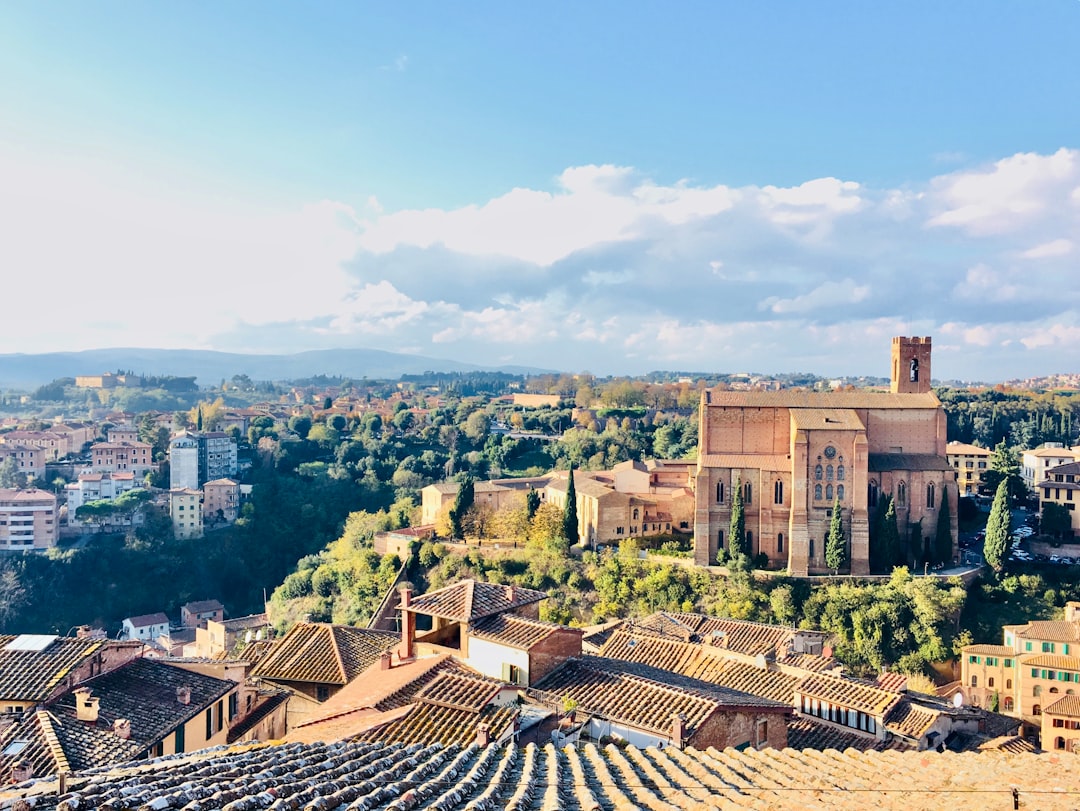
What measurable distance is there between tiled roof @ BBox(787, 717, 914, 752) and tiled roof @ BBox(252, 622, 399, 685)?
6.69 m

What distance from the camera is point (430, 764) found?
→ 6.46 meters

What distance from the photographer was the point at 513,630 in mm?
13219

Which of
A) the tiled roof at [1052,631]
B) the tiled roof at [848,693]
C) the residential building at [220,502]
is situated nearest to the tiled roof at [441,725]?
the tiled roof at [848,693]

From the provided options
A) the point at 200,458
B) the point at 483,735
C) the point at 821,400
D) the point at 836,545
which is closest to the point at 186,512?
the point at 200,458

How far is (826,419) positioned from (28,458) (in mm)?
53918

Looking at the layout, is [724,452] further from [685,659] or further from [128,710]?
[128,710]

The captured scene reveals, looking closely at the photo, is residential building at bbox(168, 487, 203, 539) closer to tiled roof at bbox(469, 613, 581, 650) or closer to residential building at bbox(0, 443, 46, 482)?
residential building at bbox(0, 443, 46, 482)

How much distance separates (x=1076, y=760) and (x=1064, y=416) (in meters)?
62.6

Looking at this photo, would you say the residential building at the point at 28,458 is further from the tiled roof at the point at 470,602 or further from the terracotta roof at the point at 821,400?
the tiled roof at the point at 470,602

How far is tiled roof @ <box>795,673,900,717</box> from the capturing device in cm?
1619

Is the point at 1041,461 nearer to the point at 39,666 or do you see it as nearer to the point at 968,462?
the point at 968,462

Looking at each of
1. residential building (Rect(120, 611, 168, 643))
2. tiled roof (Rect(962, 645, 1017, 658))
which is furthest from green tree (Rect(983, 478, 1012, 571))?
residential building (Rect(120, 611, 168, 643))

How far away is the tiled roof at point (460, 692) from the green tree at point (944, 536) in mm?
28141

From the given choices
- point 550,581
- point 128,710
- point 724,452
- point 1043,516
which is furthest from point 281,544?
point 128,710
